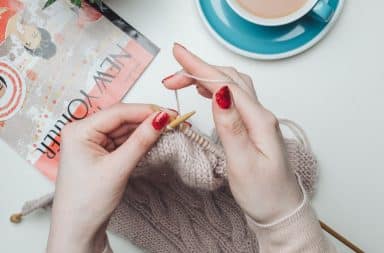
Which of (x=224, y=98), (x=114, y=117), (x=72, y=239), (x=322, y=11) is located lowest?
(x=72, y=239)

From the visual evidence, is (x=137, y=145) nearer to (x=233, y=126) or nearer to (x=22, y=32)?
(x=233, y=126)

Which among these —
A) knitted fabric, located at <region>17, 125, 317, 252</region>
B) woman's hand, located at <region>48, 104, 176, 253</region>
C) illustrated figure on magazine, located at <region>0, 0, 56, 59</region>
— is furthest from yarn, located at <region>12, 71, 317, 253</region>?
illustrated figure on magazine, located at <region>0, 0, 56, 59</region>

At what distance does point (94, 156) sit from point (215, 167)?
14 cm

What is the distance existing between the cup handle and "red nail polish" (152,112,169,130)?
9.9 inches

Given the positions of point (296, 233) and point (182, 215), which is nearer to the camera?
point (296, 233)

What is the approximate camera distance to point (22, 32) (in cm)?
83

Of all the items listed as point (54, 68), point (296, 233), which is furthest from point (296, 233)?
point (54, 68)

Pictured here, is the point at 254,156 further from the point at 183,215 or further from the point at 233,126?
the point at 183,215

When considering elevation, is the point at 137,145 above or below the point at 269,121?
below

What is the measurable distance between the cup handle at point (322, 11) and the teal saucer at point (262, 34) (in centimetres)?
2

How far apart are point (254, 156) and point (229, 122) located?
0.15ft

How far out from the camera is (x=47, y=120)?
0.83 meters

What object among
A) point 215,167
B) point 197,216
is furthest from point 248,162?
point 197,216

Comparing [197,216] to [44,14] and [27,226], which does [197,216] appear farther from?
[44,14]
